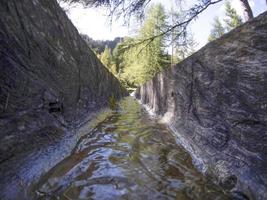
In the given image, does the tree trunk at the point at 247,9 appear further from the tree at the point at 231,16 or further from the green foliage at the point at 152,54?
the tree at the point at 231,16

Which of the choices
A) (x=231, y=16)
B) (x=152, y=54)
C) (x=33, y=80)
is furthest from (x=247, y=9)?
(x=231, y=16)

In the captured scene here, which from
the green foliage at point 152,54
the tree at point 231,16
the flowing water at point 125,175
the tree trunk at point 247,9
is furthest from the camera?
the tree at point 231,16

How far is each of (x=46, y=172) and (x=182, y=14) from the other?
14.6ft

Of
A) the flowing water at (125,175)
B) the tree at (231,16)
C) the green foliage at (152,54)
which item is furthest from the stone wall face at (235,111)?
the tree at (231,16)

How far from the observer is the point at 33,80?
201cm

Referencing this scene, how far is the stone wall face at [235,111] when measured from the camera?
1563 millimetres

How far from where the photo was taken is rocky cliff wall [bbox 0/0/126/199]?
5.22 feet

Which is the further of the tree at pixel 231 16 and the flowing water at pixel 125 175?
the tree at pixel 231 16

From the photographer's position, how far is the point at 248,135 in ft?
5.51

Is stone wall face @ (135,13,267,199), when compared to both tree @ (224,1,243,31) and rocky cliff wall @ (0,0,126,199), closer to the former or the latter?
rocky cliff wall @ (0,0,126,199)

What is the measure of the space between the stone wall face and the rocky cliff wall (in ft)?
4.54

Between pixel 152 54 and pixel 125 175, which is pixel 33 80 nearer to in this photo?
pixel 125 175

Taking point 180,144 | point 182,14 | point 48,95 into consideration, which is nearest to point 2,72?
point 48,95

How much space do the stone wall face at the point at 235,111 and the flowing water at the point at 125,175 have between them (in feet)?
0.55
